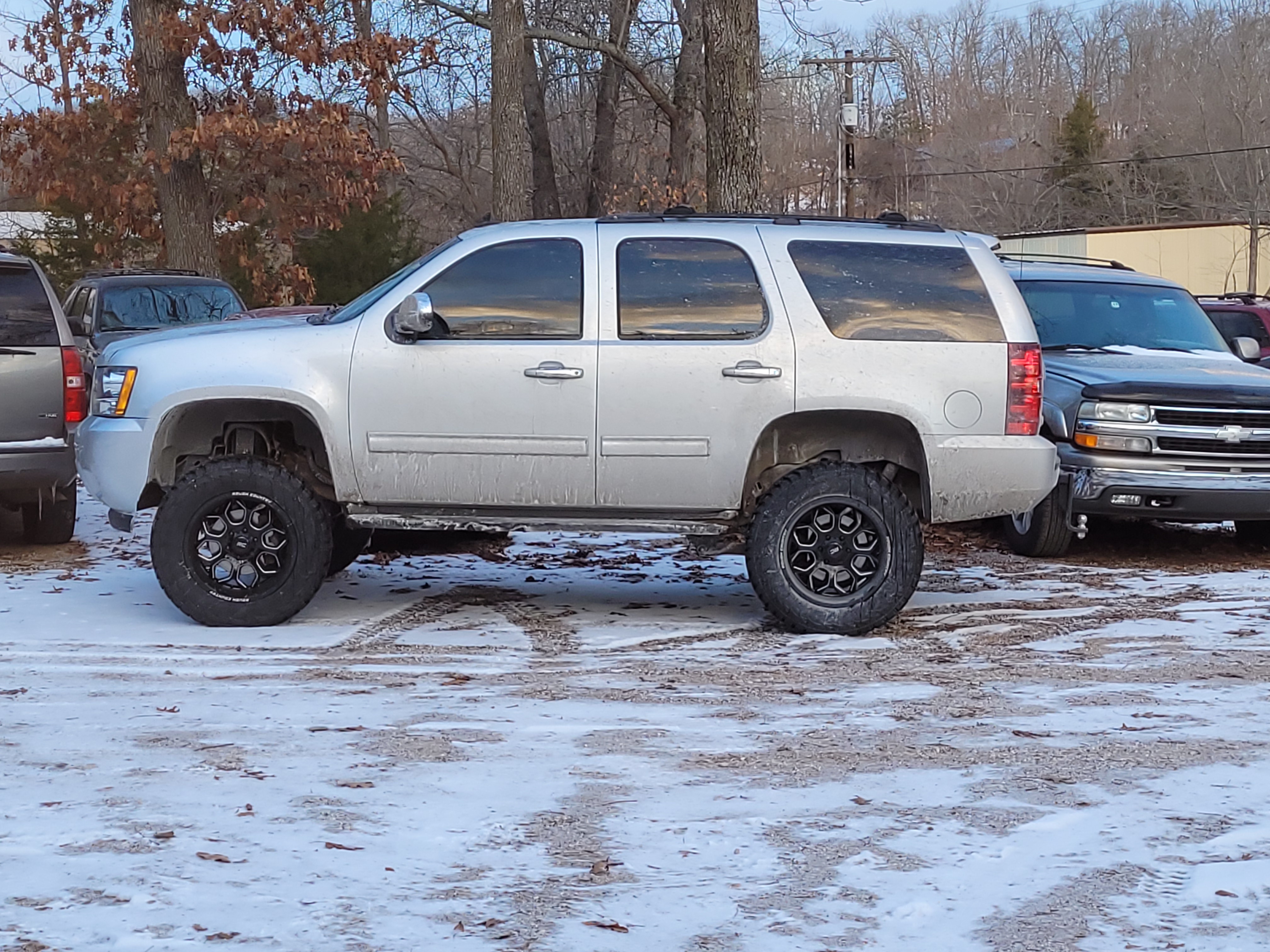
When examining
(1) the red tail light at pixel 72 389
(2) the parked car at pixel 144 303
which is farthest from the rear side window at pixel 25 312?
(2) the parked car at pixel 144 303

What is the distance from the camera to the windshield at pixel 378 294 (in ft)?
25.9

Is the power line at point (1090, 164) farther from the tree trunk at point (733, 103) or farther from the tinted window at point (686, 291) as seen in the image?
the tinted window at point (686, 291)

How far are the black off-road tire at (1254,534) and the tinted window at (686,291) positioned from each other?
15.5 feet

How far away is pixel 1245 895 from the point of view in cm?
421

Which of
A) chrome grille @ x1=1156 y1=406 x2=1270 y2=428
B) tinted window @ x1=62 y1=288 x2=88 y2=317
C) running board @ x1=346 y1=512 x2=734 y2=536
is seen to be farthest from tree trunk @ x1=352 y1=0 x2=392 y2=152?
running board @ x1=346 y1=512 x2=734 y2=536

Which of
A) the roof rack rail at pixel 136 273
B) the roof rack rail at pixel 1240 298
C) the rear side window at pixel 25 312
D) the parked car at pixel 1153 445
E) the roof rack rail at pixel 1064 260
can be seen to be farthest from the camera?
the roof rack rail at pixel 1240 298

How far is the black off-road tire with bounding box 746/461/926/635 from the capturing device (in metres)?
7.68

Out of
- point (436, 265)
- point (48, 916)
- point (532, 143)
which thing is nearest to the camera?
point (48, 916)

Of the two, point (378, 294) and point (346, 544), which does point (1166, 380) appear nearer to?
point (378, 294)

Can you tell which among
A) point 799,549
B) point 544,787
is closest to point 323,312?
point 799,549

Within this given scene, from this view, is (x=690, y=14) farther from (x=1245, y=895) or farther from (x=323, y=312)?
(x=1245, y=895)

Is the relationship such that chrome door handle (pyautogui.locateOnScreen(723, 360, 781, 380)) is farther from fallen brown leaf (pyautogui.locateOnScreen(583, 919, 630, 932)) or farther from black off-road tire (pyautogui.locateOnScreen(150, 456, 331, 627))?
fallen brown leaf (pyautogui.locateOnScreen(583, 919, 630, 932))

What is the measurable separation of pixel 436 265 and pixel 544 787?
3454mm

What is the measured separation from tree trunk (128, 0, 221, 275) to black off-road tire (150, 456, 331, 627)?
17213mm
